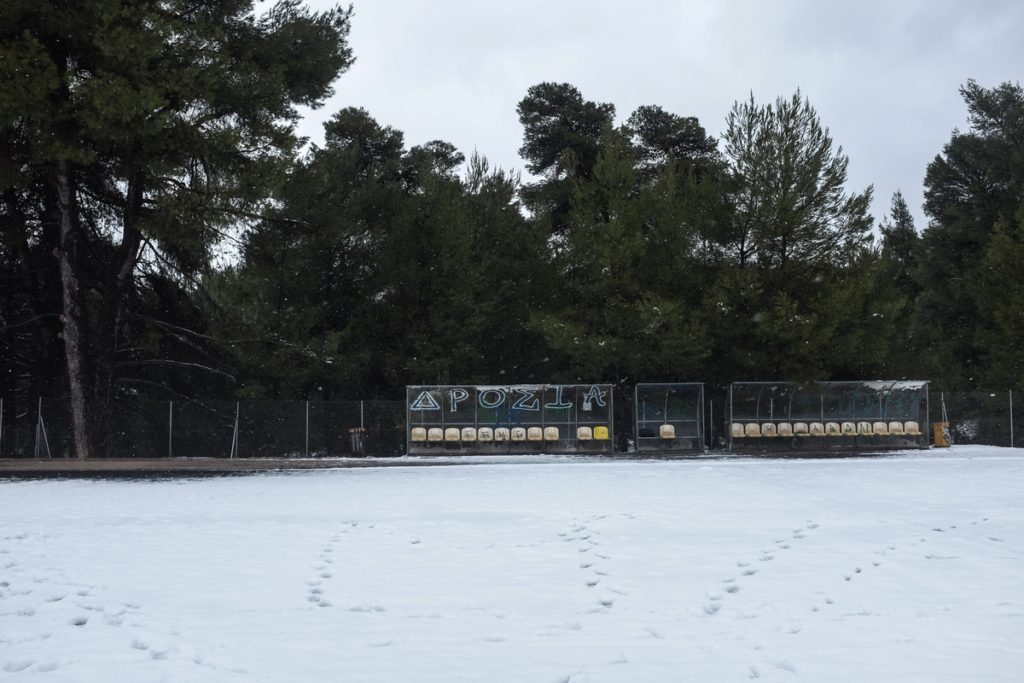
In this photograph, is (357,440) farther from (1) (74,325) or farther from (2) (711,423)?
(2) (711,423)

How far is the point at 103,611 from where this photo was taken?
8469 mm

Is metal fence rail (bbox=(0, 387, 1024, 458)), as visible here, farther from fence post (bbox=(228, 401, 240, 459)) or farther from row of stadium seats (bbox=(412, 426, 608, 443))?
row of stadium seats (bbox=(412, 426, 608, 443))

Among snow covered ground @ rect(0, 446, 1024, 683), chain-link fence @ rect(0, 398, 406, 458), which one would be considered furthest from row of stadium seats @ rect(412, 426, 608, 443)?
snow covered ground @ rect(0, 446, 1024, 683)

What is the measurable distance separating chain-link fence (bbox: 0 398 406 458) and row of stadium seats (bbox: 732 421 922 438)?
40.2 feet

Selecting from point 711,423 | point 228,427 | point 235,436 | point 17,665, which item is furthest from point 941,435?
point 17,665

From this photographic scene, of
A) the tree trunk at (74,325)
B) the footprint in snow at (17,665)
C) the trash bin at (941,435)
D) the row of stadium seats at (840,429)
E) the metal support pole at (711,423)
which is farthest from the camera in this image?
the trash bin at (941,435)

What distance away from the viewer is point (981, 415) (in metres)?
39.8

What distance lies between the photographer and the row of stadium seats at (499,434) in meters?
31.9

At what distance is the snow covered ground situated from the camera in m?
6.97

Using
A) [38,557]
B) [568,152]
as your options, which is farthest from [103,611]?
[568,152]

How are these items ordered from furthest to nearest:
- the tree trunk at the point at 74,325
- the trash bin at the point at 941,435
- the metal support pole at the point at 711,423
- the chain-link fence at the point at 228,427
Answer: the trash bin at the point at 941,435, the metal support pole at the point at 711,423, the chain-link fence at the point at 228,427, the tree trunk at the point at 74,325

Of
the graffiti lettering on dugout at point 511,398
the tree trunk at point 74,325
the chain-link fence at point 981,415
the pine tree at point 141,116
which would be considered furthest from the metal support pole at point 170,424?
the chain-link fence at point 981,415

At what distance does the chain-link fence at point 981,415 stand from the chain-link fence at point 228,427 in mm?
21627

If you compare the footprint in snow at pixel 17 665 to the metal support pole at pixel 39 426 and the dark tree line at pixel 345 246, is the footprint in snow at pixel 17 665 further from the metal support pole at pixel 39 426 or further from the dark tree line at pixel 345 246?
the metal support pole at pixel 39 426
